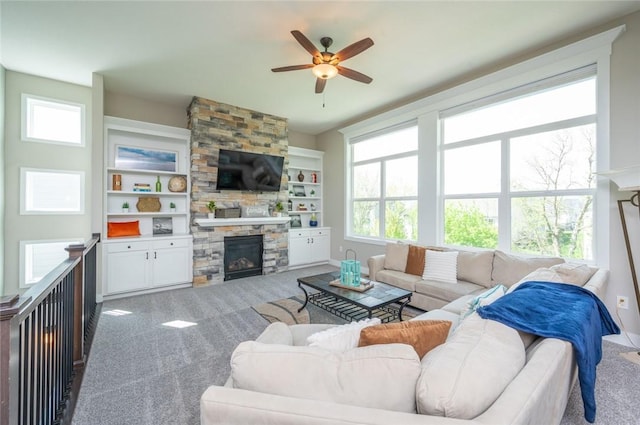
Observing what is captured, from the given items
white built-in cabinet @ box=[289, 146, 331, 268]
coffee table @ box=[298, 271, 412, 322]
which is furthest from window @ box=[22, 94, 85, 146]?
coffee table @ box=[298, 271, 412, 322]

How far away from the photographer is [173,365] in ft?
7.28

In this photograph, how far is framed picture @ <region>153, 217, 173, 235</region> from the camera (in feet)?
14.9

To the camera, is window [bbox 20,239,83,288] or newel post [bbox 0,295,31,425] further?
window [bbox 20,239,83,288]

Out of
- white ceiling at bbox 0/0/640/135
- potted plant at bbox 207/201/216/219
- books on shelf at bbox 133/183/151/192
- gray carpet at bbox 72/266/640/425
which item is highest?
white ceiling at bbox 0/0/640/135

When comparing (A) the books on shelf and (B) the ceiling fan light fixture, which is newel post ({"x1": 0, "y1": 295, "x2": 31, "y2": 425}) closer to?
(B) the ceiling fan light fixture

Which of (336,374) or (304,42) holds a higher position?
(304,42)

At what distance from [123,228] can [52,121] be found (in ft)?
6.08

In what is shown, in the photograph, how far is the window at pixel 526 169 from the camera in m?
2.92

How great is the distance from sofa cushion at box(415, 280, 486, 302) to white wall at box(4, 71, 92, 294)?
5025 mm

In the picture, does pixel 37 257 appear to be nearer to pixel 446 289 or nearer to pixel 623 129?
pixel 446 289

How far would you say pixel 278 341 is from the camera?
4.58 feet

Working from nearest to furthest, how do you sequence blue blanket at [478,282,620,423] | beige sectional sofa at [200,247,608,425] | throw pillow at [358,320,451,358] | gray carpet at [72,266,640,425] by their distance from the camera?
beige sectional sofa at [200,247,608,425] → throw pillow at [358,320,451,358] → blue blanket at [478,282,620,423] → gray carpet at [72,266,640,425]

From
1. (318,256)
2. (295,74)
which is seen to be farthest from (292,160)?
(295,74)

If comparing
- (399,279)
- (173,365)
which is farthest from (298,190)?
(173,365)
